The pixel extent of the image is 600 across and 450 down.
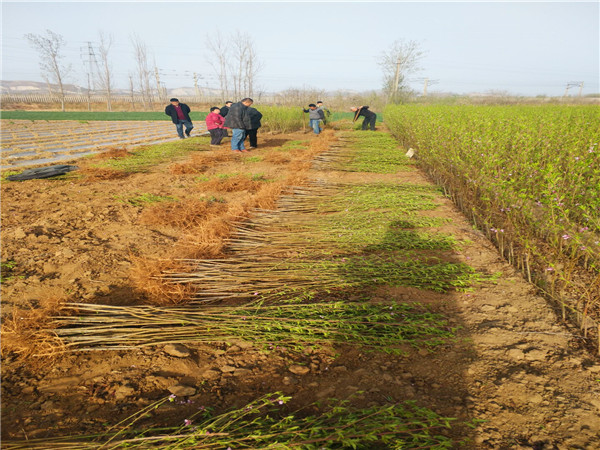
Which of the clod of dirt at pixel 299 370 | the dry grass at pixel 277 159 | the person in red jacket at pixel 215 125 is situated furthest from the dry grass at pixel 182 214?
the person in red jacket at pixel 215 125

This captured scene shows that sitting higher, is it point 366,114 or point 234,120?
point 366,114

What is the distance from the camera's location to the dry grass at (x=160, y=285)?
262cm

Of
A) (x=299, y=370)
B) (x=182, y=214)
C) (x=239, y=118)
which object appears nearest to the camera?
(x=299, y=370)

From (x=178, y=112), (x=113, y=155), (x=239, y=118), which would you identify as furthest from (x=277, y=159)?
(x=178, y=112)

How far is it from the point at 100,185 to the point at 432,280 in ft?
20.9

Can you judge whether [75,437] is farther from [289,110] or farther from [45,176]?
[289,110]

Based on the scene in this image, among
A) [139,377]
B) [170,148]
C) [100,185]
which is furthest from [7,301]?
[170,148]

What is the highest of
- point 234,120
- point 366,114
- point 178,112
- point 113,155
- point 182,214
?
point 366,114

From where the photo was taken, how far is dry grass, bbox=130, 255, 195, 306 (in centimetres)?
262

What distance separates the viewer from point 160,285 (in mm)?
2668

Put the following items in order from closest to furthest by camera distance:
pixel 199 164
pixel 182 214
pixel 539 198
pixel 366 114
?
1. pixel 539 198
2. pixel 182 214
3. pixel 199 164
4. pixel 366 114

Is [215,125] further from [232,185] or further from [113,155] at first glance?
[232,185]

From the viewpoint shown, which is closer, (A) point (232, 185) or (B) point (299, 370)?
Answer: (B) point (299, 370)

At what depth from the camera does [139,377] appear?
195 cm
